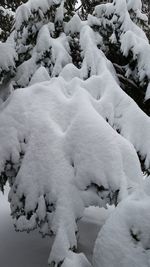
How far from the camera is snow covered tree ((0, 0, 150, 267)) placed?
3.05 metres

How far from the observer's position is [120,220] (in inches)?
119

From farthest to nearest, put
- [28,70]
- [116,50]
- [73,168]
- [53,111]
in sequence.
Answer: [116,50]
[28,70]
[53,111]
[73,168]

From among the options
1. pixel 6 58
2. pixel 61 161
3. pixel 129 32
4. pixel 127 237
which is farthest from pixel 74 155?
pixel 129 32

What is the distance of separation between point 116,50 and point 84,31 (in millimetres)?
831

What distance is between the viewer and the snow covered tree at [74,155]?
10.0ft

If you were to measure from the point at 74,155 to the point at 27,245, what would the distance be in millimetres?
2062

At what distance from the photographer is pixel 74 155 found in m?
3.80

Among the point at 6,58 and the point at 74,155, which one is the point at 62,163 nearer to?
the point at 74,155

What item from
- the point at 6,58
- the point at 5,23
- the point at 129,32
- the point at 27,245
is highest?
the point at 129,32

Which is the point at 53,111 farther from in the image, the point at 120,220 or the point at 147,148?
the point at 120,220

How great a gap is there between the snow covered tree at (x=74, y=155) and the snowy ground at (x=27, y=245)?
0.60 meters

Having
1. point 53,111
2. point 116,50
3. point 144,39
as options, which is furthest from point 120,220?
point 116,50

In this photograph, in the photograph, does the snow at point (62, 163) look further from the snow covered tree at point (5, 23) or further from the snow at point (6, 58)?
the snow covered tree at point (5, 23)

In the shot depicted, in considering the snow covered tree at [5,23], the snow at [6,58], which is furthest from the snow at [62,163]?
the snow covered tree at [5,23]
